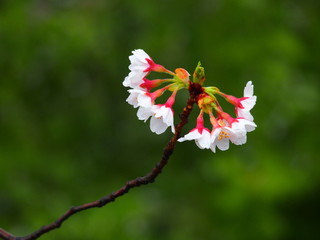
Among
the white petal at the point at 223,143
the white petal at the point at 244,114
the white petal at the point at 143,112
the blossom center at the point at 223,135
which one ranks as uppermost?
the white petal at the point at 244,114

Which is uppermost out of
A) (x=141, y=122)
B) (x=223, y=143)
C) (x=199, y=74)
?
(x=199, y=74)

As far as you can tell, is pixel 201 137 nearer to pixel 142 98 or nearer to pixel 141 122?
pixel 142 98

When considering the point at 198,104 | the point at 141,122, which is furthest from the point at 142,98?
the point at 141,122

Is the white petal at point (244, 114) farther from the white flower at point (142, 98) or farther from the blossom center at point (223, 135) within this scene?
the white flower at point (142, 98)

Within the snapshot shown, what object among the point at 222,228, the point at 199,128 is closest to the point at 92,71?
the point at 222,228

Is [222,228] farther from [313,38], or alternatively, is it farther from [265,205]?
[313,38]

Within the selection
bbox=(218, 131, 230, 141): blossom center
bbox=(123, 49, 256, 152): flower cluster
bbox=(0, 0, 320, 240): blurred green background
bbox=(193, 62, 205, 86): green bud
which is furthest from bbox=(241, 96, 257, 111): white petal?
bbox=(0, 0, 320, 240): blurred green background

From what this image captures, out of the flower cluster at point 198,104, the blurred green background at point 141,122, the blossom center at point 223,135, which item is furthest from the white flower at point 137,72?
the blurred green background at point 141,122

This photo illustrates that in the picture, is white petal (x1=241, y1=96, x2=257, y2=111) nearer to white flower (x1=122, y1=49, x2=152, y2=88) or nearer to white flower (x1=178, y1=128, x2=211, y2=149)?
white flower (x1=178, y1=128, x2=211, y2=149)
